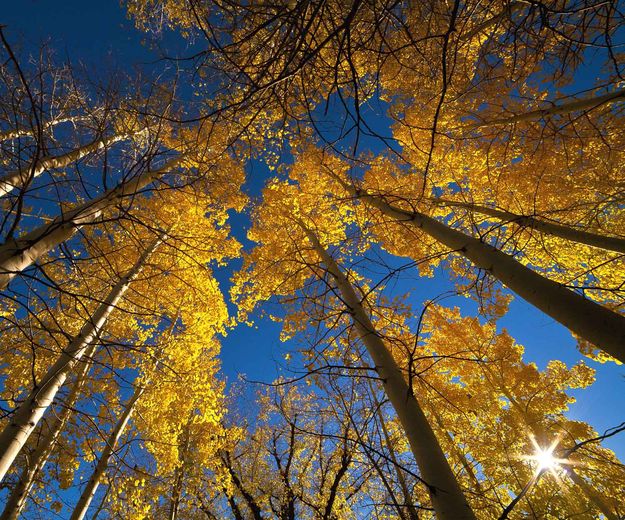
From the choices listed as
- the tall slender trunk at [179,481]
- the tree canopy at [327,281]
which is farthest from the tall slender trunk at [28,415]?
the tall slender trunk at [179,481]

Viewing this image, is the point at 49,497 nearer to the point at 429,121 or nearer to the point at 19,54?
the point at 19,54

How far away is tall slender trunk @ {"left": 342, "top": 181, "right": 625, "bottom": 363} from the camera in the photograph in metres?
1.53

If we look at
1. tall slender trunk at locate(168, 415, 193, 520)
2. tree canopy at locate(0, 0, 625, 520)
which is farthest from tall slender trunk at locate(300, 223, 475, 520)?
tall slender trunk at locate(168, 415, 193, 520)

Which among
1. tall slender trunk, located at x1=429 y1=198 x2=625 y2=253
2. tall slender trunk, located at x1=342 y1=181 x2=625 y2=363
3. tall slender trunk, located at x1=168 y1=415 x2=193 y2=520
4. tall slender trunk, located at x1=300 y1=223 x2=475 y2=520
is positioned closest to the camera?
tall slender trunk, located at x1=342 y1=181 x2=625 y2=363

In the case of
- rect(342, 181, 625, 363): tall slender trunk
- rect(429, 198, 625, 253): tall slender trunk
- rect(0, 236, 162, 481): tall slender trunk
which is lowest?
rect(0, 236, 162, 481): tall slender trunk

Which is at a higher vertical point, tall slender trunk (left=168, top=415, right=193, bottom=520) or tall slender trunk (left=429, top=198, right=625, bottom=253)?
tall slender trunk (left=429, top=198, right=625, bottom=253)

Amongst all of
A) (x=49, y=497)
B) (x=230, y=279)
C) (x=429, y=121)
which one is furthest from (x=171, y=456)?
(x=429, y=121)

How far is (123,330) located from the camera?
702 centimetres

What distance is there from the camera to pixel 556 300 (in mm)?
1776

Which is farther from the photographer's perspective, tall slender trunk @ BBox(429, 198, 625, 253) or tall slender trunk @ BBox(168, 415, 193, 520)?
tall slender trunk @ BBox(168, 415, 193, 520)

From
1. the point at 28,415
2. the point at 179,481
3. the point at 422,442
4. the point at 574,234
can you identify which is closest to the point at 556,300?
the point at 422,442

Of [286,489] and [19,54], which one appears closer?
[19,54]

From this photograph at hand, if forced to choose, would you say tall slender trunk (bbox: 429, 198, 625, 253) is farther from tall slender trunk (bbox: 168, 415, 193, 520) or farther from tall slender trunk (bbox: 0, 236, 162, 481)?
tall slender trunk (bbox: 168, 415, 193, 520)

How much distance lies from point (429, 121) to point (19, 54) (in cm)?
576
